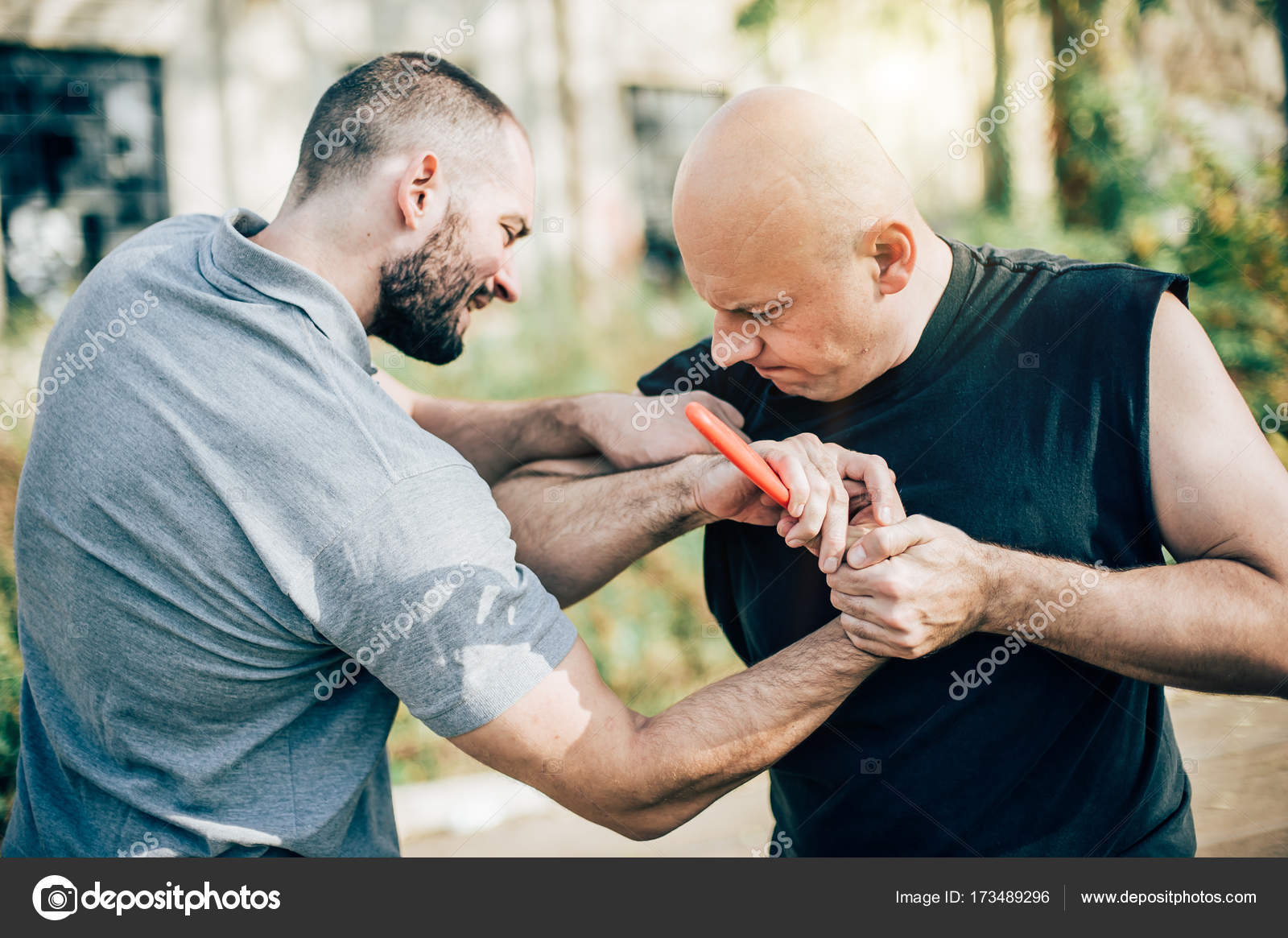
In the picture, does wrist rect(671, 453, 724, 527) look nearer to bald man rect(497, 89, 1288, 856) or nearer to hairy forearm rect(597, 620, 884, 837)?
bald man rect(497, 89, 1288, 856)

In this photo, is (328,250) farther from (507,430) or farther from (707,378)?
(707,378)

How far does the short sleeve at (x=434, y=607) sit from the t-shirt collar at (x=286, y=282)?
0.37m

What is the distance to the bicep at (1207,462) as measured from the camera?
59.2 inches

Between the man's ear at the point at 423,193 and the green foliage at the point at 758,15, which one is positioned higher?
the green foliage at the point at 758,15

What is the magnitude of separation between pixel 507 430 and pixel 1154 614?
1380 millimetres

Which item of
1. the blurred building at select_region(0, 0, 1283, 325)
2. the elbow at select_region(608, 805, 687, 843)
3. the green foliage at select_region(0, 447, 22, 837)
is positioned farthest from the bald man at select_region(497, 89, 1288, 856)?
the blurred building at select_region(0, 0, 1283, 325)

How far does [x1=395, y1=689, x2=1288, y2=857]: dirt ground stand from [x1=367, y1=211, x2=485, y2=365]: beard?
6.11ft

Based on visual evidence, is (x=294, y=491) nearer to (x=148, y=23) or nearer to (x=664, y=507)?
(x=664, y=507)

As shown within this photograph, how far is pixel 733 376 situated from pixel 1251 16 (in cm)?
820

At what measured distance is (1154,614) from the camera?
1.53 m

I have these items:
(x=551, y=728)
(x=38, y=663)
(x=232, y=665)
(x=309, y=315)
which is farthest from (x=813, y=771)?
(x=38, y=663)
